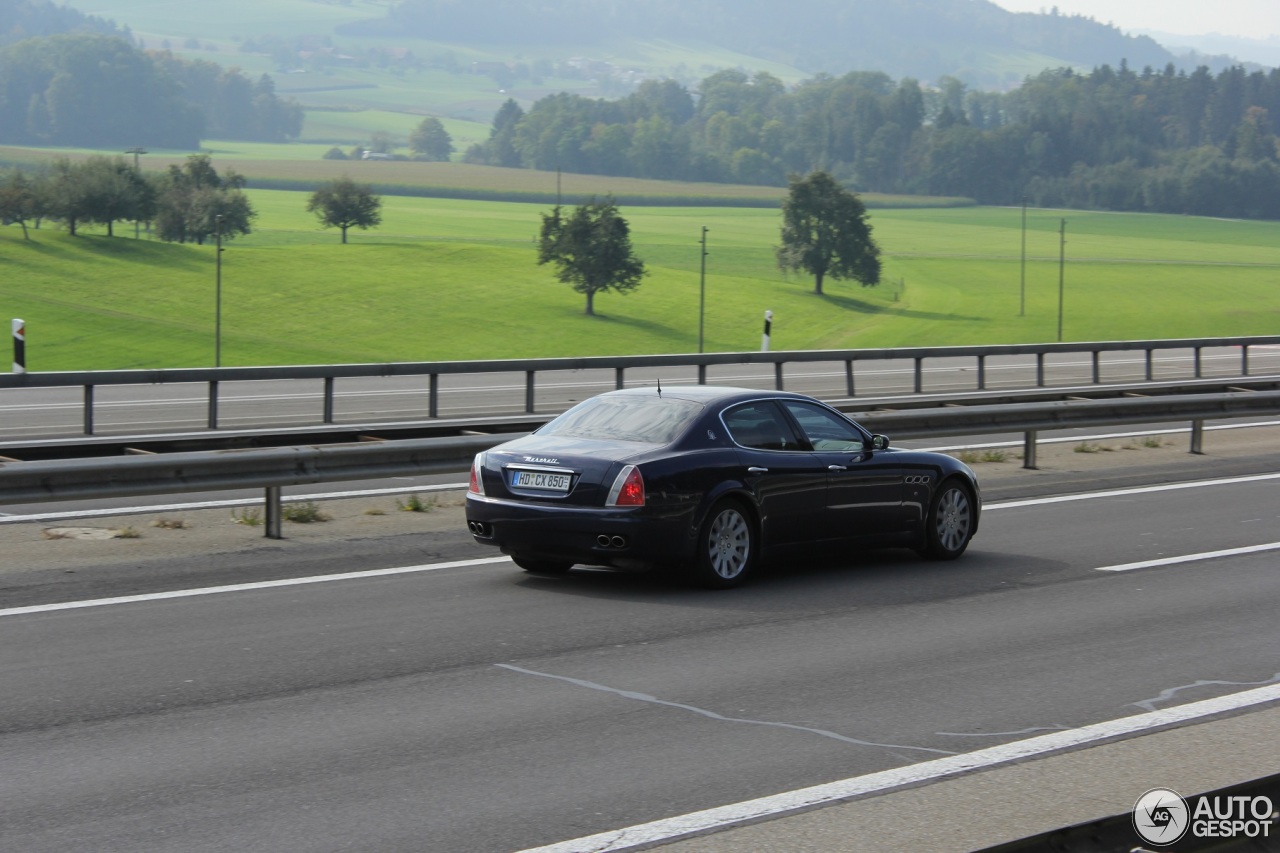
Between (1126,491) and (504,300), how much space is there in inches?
2882

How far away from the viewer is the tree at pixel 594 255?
88.7 meters

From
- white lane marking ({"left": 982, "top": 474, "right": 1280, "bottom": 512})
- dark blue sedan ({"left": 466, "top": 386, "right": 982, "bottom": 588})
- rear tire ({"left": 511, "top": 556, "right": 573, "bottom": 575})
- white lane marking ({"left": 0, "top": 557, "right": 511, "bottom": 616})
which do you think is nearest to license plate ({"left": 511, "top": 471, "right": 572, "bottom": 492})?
dark blue sedan ({"left": 466, "top": 386, "right": 982, "bottom": 588})

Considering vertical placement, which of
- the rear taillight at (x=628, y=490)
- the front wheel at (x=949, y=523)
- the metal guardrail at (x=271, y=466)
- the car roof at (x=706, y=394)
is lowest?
the front wheel at (x=949, y=523)

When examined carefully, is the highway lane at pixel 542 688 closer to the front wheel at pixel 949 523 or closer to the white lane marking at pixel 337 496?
the front wheel at pixel 949 523

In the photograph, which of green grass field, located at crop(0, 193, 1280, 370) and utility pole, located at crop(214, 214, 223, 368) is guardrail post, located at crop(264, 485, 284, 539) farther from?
green grass field, located at crop(0, 193, 1280, 370)

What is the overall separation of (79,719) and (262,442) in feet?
33.7

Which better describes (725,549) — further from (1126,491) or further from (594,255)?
(594,255)

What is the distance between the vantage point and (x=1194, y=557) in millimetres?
12273

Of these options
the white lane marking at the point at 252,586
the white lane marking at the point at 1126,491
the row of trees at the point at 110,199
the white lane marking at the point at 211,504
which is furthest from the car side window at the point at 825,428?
the row of trees at the point at 110,199

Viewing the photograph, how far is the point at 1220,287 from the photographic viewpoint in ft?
368

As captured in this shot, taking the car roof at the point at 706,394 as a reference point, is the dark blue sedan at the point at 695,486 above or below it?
below

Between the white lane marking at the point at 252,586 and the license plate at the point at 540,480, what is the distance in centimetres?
119

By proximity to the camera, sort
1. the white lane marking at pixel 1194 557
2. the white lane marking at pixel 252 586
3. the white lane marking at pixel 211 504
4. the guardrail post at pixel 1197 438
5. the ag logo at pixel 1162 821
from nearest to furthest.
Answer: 1. the ag logo at pixel 1162 821
2. the white lane marking at pixel 252 586
3. the white lane marking at pixel 1194 557
4. the white lane marking at pixel 211 504
5. the guardrail post at pixel 1197 438

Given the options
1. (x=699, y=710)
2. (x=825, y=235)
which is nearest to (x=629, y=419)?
(x=699, y=710)
